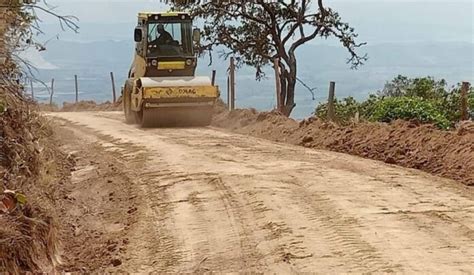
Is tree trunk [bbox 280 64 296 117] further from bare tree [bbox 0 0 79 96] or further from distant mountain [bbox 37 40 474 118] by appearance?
bare tree [bbox 0 0 79 96]

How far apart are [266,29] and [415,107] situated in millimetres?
8585

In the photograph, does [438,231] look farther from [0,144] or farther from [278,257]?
[0,144]

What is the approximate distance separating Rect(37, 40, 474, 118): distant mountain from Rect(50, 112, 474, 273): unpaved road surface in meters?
6.73

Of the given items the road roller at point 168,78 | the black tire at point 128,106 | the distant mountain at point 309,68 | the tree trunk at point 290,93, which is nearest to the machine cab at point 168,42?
the road roller at point 168,78

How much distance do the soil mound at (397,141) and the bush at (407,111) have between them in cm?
337

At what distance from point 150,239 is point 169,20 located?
13487 millimetres

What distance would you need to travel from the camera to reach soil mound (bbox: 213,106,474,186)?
12617 millimetres

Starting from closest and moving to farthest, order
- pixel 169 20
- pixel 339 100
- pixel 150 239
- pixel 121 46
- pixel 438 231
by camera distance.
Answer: pixel 438 231 < pixel 150 239 < pixel 169 20 < pixel 339 100 < pixel 121 46

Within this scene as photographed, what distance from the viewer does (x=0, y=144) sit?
995 centimetres

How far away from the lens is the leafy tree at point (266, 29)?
2805 cm

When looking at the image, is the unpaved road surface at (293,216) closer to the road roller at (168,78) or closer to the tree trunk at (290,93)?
the road roller at (168,78)

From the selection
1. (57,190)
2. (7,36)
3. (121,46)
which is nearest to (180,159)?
(57,190)

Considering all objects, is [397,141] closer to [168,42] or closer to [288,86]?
[168,42]

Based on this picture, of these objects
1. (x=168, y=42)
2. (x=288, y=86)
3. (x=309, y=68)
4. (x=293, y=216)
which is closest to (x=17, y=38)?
(x=293, y=216)
